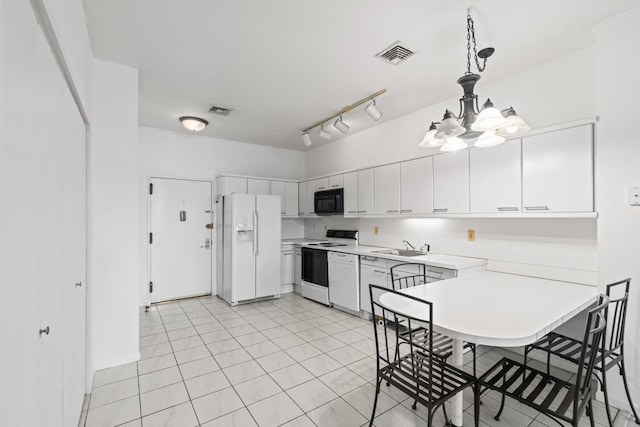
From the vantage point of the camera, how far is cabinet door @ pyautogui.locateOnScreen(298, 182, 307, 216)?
5.70 m

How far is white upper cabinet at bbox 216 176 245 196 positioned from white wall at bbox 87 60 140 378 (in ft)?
7.05

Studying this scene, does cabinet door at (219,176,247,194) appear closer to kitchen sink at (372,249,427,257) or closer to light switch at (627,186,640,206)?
kitchen sink at (372,249,427,257)

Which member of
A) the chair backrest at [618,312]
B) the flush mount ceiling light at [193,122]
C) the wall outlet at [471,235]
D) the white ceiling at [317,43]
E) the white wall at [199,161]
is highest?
the white ceiling at [317,43]

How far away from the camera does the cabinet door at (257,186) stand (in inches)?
206

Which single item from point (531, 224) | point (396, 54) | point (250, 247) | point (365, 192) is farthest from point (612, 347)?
point (250, 247)

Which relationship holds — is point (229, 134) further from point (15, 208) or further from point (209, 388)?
point (15, 208)

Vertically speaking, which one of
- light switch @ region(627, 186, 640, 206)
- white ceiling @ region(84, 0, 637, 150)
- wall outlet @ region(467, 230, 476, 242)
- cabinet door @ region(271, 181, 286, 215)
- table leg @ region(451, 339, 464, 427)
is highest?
white ceiling @ region(84, 0, 637, 150)

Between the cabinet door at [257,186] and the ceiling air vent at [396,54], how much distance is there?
325 cm

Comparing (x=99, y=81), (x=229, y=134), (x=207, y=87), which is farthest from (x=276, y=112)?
(x=99, y=81)

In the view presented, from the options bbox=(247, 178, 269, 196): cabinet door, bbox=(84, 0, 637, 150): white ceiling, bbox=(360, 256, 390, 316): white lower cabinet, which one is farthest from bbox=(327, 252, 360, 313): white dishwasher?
bbox=(84, 0, 637, 150): white ceiling

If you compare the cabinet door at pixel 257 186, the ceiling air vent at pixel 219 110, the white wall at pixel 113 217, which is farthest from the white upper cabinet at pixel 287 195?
the white wall at pixel 113 217

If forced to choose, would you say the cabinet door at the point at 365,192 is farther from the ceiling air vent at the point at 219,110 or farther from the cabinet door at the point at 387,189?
the ceiling air vent at the point at 219,110

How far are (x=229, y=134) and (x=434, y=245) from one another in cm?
374

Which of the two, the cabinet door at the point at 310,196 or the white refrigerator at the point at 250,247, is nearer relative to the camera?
the white refrigerator at the point at 250,247
